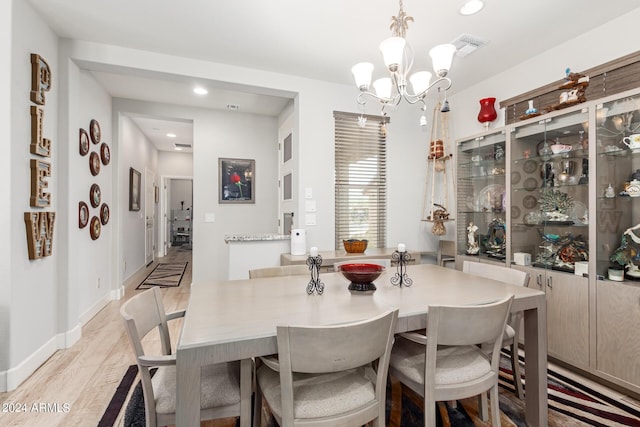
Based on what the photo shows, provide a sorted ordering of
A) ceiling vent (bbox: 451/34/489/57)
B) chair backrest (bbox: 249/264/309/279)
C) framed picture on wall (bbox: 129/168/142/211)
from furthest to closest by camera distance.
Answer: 1. framed picture on wall (bbox: 129/168/142/211)
2. ceiling vent (bbox: 451/34/489/57)
3. chair backrest (bbox: 249/264/309/279)

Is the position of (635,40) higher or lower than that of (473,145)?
higher

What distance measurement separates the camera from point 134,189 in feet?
17.0

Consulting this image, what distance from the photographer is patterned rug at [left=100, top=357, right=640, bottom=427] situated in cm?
174

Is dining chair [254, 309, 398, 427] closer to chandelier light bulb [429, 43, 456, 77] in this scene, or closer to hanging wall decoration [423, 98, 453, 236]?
chandelier light bulb [429, 43, 456, 77]

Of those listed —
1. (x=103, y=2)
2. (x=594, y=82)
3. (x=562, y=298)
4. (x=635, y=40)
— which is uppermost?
(x=103, y=2)

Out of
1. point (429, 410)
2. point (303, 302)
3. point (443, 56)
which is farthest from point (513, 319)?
point (443, 56)

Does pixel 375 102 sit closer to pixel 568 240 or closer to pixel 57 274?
pixel 568 240

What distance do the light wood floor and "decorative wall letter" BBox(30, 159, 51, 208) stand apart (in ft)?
4.08

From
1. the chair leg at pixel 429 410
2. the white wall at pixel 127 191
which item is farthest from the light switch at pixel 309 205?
the white wall at pixel 127 191

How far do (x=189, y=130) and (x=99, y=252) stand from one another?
278 centimetres

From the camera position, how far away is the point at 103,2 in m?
2.21

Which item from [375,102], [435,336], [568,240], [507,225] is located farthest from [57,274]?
[568,240]

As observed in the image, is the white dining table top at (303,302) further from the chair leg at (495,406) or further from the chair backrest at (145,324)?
the chair leg at (495,406)

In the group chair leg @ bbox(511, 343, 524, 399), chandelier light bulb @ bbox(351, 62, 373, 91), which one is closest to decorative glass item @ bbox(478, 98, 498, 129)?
chandelier light bulb @ bbox(351, 62, 373, 91)
